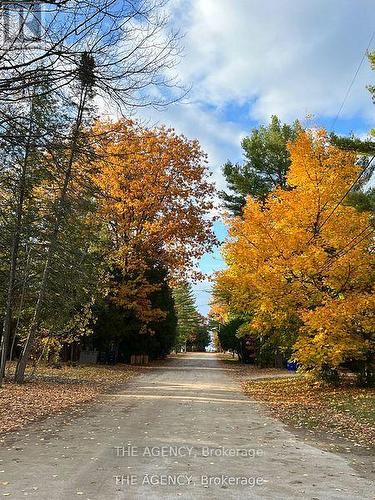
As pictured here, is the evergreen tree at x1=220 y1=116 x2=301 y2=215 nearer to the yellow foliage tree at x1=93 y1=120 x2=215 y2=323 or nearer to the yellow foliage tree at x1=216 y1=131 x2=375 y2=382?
the yellow foliage tree at x1=93 y1=120 x2=215 y2=323

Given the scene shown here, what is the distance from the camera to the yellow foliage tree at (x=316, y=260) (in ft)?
47.0

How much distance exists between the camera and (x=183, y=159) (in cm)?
2878

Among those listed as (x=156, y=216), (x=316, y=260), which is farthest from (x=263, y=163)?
(x=316, y=260)

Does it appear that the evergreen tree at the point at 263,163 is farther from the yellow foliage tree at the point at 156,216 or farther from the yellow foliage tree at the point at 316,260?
the yellow foliage tree at the point at 316,260

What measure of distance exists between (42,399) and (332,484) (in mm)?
9259

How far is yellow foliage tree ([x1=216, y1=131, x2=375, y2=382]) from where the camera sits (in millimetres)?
14312

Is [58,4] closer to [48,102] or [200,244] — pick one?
[48,102]

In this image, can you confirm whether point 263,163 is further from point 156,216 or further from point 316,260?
point 316,260

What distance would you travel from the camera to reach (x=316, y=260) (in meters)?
14.9

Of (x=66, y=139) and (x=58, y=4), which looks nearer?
(x=58, y=4)

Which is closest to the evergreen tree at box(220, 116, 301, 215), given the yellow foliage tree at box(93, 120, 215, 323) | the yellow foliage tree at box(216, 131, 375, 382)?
the yellow foliage tree at box(93, 120, 215, 323)

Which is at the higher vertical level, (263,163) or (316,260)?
(263,163)

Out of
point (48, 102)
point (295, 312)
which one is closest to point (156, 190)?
point (295, 312)

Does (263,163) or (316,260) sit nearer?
(316,260)
